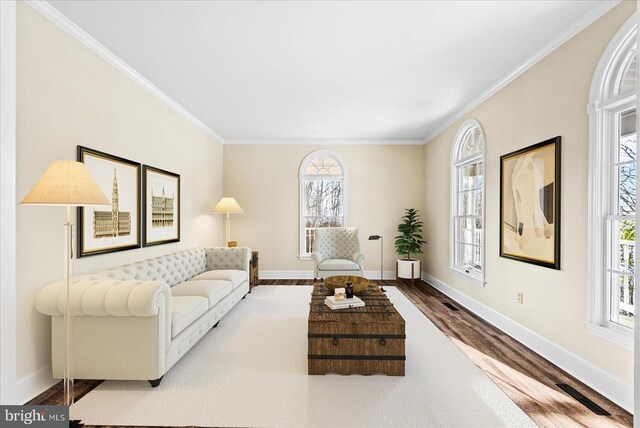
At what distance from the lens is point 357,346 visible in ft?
8.48

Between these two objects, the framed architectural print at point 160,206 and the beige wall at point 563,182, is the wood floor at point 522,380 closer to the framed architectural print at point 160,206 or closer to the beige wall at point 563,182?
the beige wall at point 563,182

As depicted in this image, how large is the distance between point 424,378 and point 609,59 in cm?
278

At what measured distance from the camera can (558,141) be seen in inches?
110

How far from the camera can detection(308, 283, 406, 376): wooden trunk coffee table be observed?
101 inches

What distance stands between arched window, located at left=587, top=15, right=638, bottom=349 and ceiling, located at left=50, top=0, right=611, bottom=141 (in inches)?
21.4

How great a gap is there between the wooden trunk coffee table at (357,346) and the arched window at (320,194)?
12.9 ft

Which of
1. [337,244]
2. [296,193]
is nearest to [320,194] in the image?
[296,193]

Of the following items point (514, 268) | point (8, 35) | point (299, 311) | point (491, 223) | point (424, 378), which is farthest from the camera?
point (299, 311)

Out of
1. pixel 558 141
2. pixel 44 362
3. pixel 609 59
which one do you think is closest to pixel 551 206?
pixel 558 141

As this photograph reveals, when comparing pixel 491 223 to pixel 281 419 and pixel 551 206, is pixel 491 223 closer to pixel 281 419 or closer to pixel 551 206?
pixel 551 206

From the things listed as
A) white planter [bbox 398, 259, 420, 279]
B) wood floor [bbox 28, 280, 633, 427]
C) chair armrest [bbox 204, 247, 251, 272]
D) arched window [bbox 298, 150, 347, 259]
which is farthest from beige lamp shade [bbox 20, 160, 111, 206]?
white planter [bbox 398, 259, 420, 279]

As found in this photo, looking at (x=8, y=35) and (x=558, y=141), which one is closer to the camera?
(x=8, y=35)

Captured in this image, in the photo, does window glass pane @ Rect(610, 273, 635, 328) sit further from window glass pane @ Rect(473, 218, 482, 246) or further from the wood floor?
window glass pane @ Rect(473, 218, 482, 246)

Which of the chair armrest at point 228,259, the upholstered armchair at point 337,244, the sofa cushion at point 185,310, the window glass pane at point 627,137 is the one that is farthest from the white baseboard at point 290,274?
the window glass pane at point 627,137
